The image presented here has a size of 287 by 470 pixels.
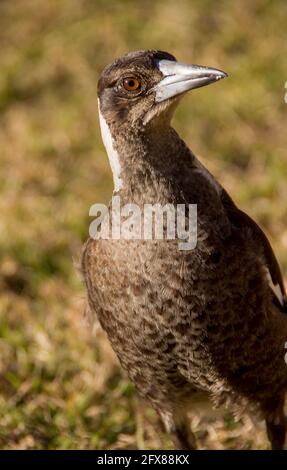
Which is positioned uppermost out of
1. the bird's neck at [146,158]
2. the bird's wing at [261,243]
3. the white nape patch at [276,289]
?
the bird's neck at [146,158]

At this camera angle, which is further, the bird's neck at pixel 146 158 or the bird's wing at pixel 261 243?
the bird's wing at pixel 261 243

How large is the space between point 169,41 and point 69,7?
857 mm

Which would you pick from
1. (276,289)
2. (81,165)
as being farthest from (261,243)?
(81,165)

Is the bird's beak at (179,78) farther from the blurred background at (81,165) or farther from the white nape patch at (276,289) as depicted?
the blurred background at (81,165)

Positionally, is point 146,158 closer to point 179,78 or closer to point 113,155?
point 113,155

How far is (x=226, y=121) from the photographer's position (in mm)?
5141

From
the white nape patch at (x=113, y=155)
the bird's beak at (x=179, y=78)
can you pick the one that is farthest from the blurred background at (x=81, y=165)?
the bird's beak at (x=179, y=78)

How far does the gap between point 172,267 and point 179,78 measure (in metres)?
0.53

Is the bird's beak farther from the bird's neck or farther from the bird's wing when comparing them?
the bird's wing

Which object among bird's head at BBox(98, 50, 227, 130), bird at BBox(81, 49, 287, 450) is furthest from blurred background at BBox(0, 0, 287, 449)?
bird's head at BBox(98, 50, 227, 130)

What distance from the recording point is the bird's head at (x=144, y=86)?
101 inches

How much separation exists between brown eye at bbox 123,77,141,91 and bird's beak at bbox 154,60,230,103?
6 centimetres

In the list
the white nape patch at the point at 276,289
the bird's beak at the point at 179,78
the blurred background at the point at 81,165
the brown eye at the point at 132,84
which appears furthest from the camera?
the blurred background at the point at 81,165

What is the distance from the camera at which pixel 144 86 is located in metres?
2.62
